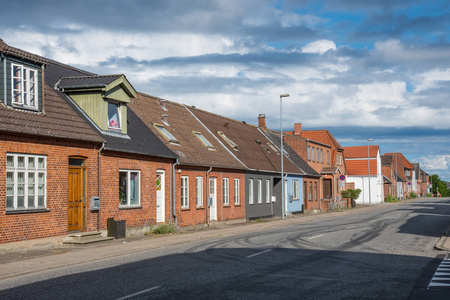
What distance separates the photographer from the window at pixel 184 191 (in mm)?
25766

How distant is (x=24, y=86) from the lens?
17.0m

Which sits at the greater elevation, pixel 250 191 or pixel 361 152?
pixel 361 152

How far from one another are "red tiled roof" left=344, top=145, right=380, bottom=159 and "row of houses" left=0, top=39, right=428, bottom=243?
149ft

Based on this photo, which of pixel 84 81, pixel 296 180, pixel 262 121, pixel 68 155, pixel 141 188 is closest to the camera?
pixel 68 155

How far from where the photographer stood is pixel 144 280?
10617mm

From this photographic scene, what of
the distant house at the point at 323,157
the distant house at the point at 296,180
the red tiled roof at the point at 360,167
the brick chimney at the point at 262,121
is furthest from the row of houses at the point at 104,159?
the red tiled roof at the point at 360,167

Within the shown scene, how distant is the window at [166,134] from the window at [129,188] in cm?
479

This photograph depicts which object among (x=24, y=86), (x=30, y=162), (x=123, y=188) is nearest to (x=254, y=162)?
(x=123, y=188)

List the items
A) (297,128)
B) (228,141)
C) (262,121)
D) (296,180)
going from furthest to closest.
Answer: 1. (297,128)
2. (262,121)
3. (296,180)
4. (228,141)

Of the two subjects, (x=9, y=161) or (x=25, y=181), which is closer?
(x=9, y=161)

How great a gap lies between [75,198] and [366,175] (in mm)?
62848

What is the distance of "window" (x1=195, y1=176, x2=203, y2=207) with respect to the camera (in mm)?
27014

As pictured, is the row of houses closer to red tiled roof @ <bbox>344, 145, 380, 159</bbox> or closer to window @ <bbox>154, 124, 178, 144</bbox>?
window @ <bbox>154, 124, 178, 144</bbox>

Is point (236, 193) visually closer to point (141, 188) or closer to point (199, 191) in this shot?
point (199, 191)
